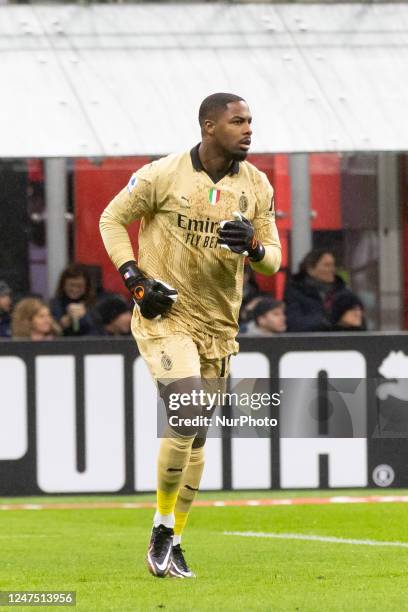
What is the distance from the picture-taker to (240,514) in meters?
11.8

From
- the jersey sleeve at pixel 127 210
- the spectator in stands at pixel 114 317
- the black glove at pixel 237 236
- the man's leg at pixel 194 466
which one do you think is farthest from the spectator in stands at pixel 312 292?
the black glove at pixel 237 236

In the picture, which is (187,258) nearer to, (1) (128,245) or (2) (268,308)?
(1) (128,245)

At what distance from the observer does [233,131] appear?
7.98m

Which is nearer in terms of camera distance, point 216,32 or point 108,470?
point 108,470

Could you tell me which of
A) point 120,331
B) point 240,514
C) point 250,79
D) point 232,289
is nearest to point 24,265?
point 120,331

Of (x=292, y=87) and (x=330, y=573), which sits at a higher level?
(x=292, y=87)

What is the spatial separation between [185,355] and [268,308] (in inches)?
233

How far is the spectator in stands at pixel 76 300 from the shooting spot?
45.8 feet

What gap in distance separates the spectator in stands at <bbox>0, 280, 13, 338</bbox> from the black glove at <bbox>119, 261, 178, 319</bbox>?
6273 millimetres

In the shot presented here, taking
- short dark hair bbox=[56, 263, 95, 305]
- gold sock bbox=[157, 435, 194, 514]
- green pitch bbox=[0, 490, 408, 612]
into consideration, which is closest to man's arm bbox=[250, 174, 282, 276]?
gold sock bbox=[157, 435, 194, 514]

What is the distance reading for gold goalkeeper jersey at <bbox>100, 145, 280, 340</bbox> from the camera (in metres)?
8.05

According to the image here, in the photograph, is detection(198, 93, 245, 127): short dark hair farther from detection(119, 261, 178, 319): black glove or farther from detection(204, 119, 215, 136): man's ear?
detection(119, 261, 178, 319): black glove

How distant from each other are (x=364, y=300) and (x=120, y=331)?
8.83ft

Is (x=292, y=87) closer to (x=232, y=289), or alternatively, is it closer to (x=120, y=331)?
(x=120, y=331)
